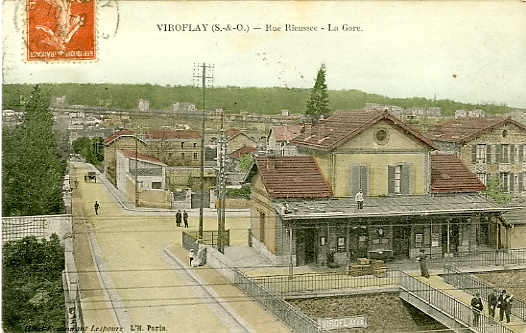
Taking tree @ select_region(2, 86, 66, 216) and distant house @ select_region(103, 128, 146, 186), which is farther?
distant house @ select_region(103, 128, 146, 186)

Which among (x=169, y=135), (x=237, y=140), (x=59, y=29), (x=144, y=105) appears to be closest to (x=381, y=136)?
(x=237, y=140)

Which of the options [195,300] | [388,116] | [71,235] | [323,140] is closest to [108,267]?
[71,235]

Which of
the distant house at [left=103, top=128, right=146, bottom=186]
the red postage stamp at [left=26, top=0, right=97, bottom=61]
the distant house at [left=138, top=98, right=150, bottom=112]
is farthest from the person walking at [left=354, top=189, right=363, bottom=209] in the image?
the red postage stamp at [left=26, top=0, right=97, bottom=61]

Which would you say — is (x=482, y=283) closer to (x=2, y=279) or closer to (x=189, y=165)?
(x=189, y=165)

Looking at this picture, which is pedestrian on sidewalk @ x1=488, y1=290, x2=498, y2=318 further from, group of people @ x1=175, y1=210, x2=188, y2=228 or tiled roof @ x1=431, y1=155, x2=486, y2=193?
group of people @ x1=175, y1=210, x2=188, y2=228

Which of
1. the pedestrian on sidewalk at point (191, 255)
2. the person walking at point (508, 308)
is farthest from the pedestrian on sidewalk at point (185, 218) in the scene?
the person walking at point (508, 308)

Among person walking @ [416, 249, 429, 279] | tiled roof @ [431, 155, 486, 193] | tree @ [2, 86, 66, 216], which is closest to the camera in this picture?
tree @ [2, 86, 66, 216]
